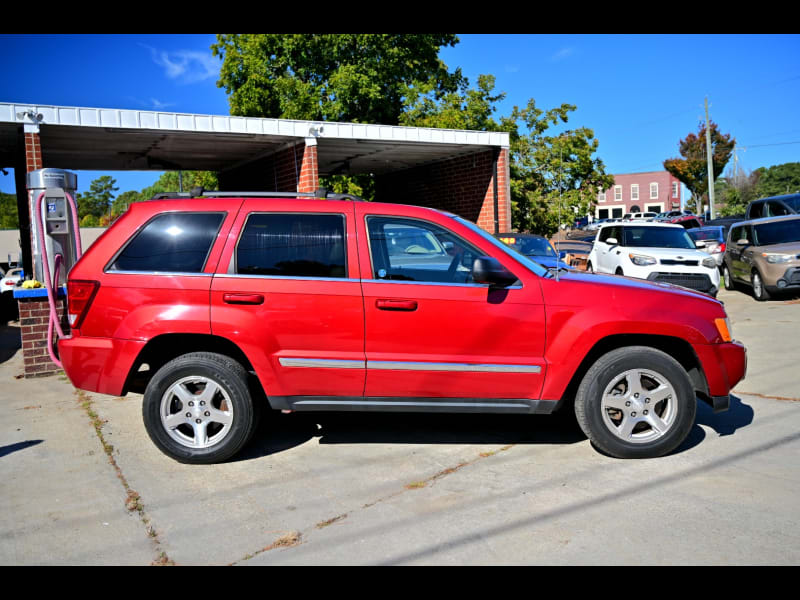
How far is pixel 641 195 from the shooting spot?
8638 centimetres

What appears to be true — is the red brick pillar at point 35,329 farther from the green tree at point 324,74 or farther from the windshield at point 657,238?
the green tree at point 324,74

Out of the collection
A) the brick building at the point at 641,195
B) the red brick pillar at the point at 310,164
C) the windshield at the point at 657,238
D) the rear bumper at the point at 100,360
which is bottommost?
the rear bumper at the point at 100,360

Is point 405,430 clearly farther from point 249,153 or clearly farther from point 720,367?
point 249,153

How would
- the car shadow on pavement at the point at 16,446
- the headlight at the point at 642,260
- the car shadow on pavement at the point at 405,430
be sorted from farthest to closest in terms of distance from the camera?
the headlight at the point at 642,260 → the car shadow on pavement at the point at 405,430 → the car shadow on pavement at the point at 16,446

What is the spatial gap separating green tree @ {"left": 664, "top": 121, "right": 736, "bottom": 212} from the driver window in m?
57.8

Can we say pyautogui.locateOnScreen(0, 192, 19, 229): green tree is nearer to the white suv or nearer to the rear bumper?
the white suv

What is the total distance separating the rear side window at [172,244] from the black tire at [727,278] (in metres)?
13.9

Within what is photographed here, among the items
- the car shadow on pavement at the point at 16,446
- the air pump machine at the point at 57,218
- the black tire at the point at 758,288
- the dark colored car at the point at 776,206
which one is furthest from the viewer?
the dark colored car at the point at 776,206

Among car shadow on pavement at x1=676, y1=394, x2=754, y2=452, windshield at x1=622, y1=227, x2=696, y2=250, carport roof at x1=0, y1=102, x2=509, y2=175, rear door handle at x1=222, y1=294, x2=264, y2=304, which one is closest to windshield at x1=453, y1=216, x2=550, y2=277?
rear door handle at x1=222, y1=294, x2=264, y2=304

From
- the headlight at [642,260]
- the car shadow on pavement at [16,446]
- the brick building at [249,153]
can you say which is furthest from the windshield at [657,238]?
the car shadow on pavement at [16,446]

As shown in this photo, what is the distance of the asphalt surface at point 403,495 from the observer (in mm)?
3551

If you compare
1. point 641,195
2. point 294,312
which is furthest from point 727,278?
point 641,195
